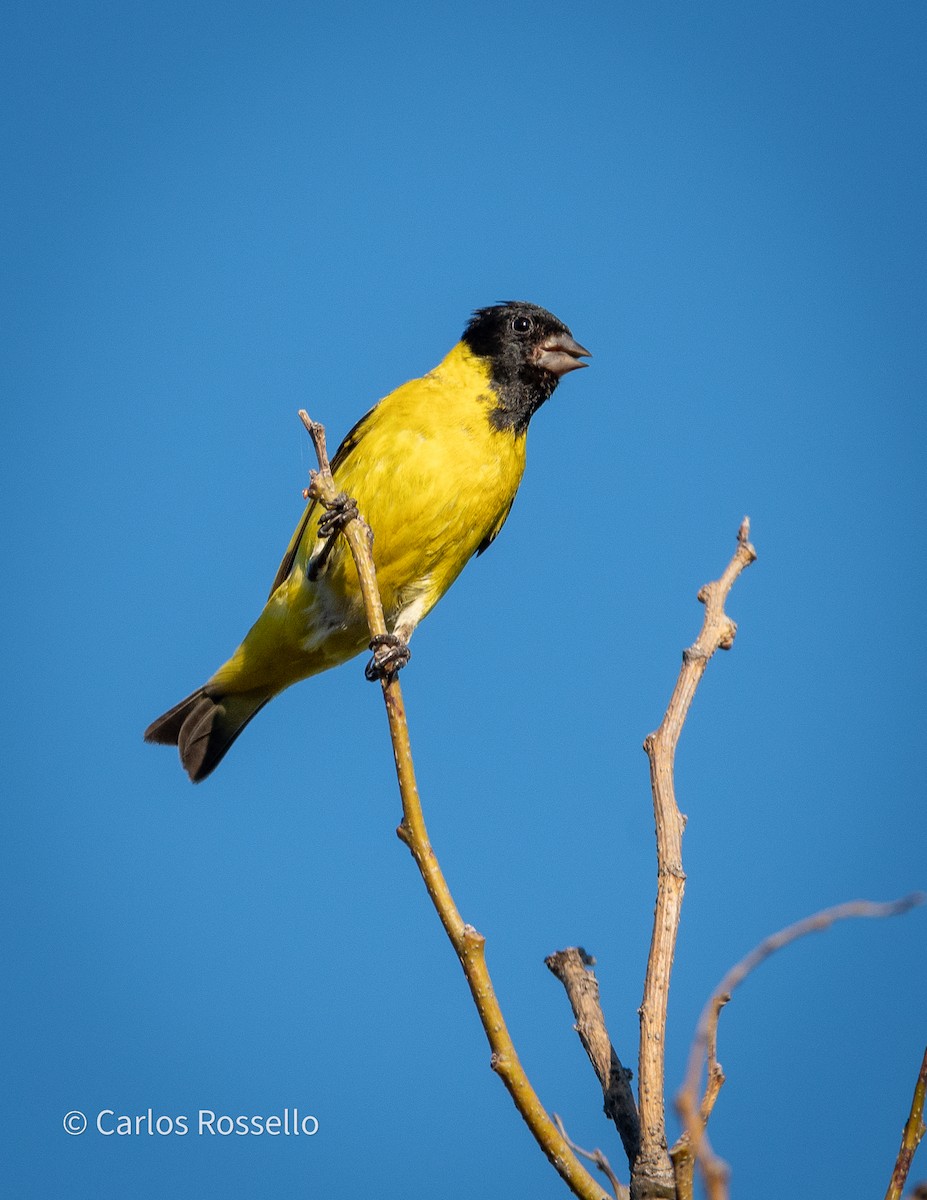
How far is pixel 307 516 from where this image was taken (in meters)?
5.69

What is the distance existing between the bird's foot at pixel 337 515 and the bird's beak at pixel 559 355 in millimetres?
1577

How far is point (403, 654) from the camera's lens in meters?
5.11

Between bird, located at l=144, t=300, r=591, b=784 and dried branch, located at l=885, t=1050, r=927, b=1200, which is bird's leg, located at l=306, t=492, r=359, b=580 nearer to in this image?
bird, located at l=144, t=300, r=591, b=784

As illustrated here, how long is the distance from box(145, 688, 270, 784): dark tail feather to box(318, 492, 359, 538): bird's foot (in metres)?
1.41

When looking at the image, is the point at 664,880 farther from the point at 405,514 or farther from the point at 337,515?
the point at 405,514

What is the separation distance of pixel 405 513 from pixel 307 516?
603 millimetres

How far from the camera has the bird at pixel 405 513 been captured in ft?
17.6

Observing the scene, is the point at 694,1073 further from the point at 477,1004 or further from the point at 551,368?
the point at 551,368

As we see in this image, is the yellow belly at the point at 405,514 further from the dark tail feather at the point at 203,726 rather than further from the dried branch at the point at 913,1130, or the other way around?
the dried branch at the point at 913,1130

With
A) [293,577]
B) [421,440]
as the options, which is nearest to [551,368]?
[421,440]

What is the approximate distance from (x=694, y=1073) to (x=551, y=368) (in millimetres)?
4995

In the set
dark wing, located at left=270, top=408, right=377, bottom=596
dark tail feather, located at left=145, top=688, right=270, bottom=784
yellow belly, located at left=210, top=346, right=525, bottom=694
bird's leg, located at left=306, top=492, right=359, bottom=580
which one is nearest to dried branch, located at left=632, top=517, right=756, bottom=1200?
bird's leg, located at left=306, top=492, right=359, bottom=580

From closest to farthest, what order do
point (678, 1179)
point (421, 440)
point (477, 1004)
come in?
point (678, 1179)
point (477, 1004)
point (421, 440)

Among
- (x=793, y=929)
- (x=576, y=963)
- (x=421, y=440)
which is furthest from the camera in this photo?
(x=421, y=440)
